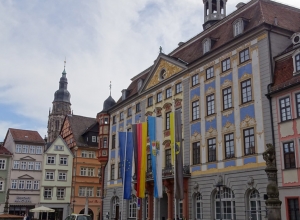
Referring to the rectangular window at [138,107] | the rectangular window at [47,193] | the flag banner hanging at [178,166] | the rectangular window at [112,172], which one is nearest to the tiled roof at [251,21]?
the rectangular window at [138,107]

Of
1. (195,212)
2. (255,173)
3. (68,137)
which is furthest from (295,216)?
(68,137)

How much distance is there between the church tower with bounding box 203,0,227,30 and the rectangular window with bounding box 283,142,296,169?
66.7 feet

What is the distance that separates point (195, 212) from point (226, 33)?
52.3ft

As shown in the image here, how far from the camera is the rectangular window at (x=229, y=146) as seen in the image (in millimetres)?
31369

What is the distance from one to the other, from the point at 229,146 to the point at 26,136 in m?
43.2

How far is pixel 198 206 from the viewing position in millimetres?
34156

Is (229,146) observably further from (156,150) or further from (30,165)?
(30,165)

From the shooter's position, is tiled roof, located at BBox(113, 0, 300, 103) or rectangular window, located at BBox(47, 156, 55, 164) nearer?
tiled roof, located at BBox(113, 0, 300, 103)

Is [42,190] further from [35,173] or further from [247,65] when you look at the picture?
[247,65]

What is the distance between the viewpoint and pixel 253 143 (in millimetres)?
29391

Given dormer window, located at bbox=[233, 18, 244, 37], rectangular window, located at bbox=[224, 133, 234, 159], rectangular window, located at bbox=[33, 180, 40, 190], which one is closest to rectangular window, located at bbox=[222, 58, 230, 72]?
dormer window, located at bbox=[233, 18, 244, 37]

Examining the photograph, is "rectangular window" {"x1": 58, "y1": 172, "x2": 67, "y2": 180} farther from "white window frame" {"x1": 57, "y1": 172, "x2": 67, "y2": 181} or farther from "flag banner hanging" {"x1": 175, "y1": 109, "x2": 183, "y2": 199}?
"flag banner hanging" {"x1": 175, "y1": 109, "x2": 183, "y2": 199}

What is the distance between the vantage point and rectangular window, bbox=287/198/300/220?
84.0ft

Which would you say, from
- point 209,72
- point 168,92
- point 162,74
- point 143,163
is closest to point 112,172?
point 168,92
